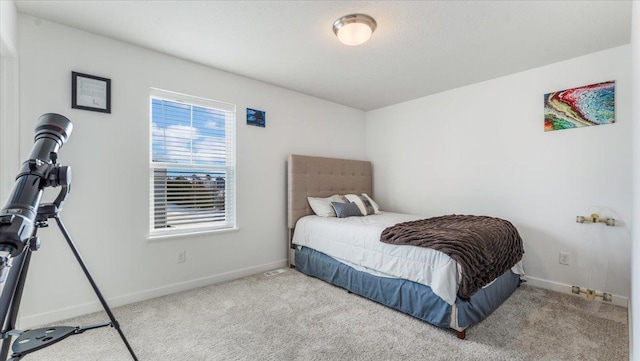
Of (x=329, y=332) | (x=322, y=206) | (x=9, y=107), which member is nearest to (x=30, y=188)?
(x=9, y=107)

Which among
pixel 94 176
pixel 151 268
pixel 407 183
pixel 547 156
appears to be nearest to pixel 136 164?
pixel 94 176

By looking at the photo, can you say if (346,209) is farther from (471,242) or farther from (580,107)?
(580,107)

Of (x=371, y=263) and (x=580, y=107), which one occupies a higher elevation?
(x=580, y=107)

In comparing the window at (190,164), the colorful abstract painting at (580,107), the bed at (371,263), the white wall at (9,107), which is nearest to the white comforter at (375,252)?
the bed at (371,263)

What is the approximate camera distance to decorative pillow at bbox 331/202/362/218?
3439 millimetres

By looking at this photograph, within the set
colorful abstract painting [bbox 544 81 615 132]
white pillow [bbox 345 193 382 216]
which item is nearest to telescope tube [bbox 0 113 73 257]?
white pillow [bbox 345 193 382 216]

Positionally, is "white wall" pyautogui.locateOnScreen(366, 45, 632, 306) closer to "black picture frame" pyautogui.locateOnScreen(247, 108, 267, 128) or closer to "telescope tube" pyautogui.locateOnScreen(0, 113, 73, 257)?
"black picture frame" pyautogui.locateOnScreen(247, 108, 267, 128)

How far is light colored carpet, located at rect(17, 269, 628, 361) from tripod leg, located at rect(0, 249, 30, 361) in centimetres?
90

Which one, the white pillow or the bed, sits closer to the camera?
the bed

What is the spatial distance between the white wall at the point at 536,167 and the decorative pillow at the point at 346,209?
100cm

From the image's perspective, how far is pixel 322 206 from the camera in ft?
11.6

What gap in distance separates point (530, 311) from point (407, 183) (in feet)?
6.91

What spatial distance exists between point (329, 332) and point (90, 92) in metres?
2.70

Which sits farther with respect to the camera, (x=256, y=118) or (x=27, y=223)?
(x=256, y=118)
